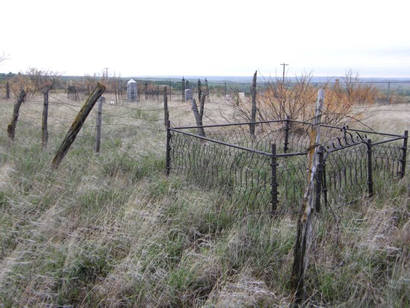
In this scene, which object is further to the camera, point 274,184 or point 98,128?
point 98,128

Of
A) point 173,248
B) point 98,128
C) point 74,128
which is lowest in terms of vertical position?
point 173,248

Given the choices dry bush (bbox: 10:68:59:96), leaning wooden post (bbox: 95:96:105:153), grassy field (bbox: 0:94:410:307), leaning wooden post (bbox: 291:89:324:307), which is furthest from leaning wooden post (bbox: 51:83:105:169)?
dry bush (bbox: 10:68:59:96)

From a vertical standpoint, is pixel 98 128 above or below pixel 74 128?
below

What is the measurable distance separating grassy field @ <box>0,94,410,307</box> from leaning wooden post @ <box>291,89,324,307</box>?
0.12 metres

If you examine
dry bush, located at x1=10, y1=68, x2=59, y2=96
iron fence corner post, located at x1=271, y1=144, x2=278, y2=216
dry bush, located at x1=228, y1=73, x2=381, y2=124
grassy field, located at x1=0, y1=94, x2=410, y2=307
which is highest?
dry bush, located at x1=10, y1=68, x2=59, y2=96

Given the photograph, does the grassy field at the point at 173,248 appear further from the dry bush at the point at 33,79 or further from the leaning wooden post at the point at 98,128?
the dry bush at the point at 33,79

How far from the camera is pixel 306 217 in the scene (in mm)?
2338

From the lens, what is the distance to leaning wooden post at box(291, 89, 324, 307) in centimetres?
226

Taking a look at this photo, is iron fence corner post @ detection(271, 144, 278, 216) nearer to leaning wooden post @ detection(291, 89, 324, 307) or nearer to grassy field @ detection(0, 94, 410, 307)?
grassy field @ detection(0, 94, 410, 307)

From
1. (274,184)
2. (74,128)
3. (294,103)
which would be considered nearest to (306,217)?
(274,184)

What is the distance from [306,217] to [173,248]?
1.32 meters

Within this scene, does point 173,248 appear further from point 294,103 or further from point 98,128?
point 294,103

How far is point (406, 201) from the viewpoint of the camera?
163 inches

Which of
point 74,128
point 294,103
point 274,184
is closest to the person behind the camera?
point 274,184
